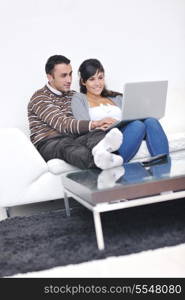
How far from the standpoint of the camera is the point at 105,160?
2158 millimetres

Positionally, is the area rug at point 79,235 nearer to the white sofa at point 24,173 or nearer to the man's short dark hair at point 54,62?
the white sofa at point 24,173

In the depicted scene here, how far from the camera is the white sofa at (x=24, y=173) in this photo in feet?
8.11

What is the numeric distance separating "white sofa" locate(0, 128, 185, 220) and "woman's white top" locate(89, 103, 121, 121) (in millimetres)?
508

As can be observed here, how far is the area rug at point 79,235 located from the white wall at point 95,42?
1.25 metres

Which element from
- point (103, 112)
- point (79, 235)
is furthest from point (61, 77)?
point (79, 235)

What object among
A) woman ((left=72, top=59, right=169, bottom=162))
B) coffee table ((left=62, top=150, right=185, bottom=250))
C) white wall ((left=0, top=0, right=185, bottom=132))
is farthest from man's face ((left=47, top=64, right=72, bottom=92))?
coffee table ((left=62, top=150, right=185, bottom=250))

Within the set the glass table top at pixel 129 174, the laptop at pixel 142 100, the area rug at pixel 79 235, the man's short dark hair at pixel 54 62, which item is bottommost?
the area rug at pixel 79 235

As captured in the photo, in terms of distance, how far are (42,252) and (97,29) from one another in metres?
2.26

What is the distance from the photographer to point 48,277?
1.49 m

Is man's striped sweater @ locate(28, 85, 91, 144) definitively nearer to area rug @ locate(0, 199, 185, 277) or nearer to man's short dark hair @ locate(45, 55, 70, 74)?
man's short dark hair @ locate(45, 55, 70, 74)

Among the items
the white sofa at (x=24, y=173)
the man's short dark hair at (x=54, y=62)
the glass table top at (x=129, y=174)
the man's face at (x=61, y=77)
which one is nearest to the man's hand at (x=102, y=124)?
the white sofa at (x=24, y=173)

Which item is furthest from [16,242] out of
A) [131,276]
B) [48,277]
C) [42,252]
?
[131,276]

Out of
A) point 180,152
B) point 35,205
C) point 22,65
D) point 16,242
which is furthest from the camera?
point 22,65

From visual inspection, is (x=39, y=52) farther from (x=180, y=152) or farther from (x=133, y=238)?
(x=133, y=238)
